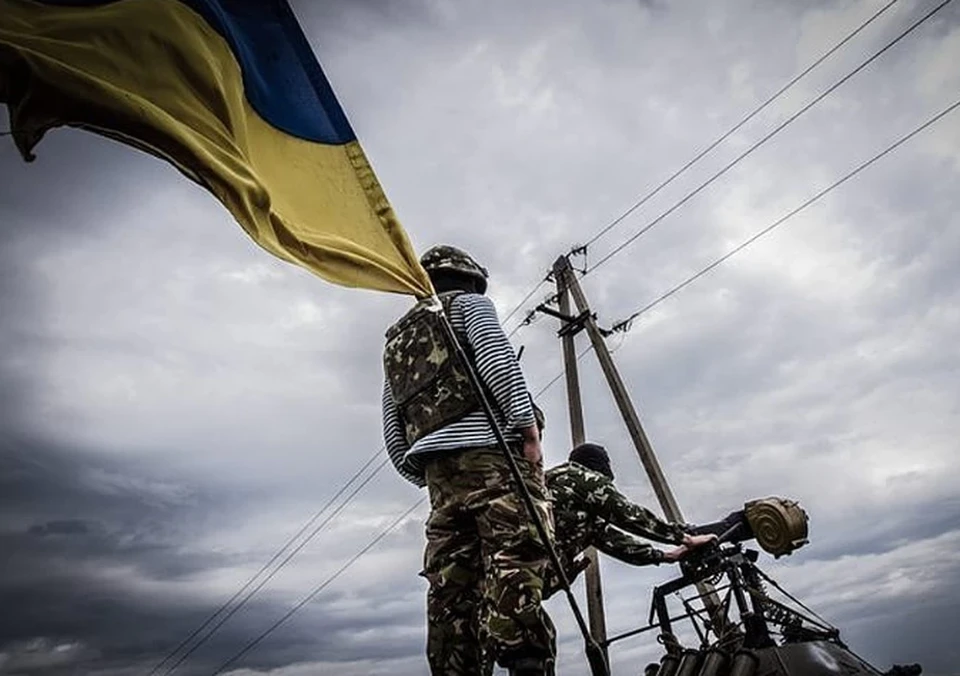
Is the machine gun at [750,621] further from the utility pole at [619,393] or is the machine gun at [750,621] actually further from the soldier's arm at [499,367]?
the utility pole at [619,393]

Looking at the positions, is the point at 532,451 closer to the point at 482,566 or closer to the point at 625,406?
the point at 482,566

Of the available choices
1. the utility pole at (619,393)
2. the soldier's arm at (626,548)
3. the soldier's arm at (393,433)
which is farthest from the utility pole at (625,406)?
the soldier's arm at (393,433)

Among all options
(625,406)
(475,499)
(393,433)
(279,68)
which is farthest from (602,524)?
(625,406)

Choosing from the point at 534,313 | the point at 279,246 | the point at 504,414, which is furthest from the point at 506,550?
the point at 534,313

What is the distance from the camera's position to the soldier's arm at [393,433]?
324 cm

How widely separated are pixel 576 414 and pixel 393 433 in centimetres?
818

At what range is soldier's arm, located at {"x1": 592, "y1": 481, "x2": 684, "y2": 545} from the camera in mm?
4391

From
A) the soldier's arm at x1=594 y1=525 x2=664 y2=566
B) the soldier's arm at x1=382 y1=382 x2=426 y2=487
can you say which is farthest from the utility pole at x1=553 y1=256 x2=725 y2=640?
the soldier's arm at x1=382 y1=382 x2=426 y2=487

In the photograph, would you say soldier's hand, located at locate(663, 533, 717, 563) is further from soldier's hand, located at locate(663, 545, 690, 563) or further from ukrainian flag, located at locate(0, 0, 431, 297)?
ukrainian flag, located at locate(0, 0, 431, 297)

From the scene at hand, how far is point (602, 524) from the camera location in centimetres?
466

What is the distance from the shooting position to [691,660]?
3.71 m

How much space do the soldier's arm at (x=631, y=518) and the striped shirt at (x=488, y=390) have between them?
76.3 inches

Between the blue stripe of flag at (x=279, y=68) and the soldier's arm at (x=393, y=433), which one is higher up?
the blue stripe of flag at (x=279, y=68)

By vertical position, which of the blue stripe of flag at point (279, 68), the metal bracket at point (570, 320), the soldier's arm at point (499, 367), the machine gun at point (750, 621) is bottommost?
the machine gun at point (750, 621)
